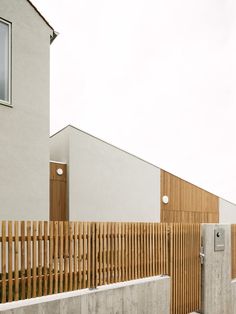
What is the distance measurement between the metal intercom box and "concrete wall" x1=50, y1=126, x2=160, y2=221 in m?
6.47

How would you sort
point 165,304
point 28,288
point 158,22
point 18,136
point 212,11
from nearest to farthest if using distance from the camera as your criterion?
point 28,288 → point 165,304 → point 18,136 → point 212,11 → point 158,22

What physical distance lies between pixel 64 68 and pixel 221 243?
20307mm

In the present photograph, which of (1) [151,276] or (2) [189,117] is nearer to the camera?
(1) [151,276]

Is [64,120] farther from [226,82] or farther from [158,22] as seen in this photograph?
[226,82]

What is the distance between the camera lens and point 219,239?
7465 mm

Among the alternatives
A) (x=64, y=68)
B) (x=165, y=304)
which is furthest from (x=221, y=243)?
(x=64, y=68)

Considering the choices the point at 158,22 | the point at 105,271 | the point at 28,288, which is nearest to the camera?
the point at 28,288

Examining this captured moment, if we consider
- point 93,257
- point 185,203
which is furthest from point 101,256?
point 185,203

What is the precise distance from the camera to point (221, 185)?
994 inches

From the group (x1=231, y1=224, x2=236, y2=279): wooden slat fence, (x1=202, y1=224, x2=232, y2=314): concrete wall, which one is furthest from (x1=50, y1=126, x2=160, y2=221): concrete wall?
(x1=202, y1=224, x2=232, y2=314): concrete wall

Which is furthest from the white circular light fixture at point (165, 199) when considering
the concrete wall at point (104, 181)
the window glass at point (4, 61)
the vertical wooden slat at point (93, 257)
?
the vertical wooden slat at point (93, 257)

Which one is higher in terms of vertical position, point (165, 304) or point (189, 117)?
point (189, 117)

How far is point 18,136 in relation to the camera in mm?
7965

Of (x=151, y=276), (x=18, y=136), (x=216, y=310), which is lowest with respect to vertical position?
(x=216, y=310)
